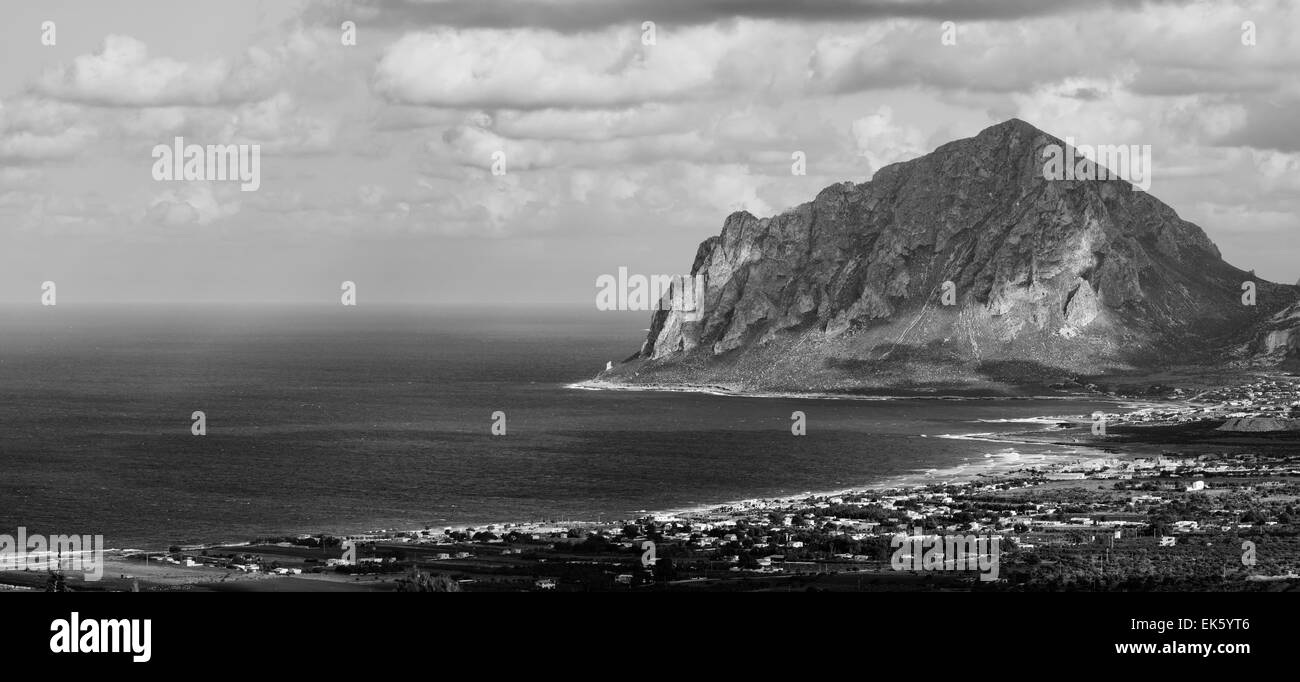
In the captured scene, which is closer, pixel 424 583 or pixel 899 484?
pixel 424 583

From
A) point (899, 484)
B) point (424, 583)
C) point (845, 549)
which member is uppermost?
point (424, 583)

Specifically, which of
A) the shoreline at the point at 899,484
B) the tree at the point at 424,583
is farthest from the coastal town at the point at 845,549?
the shoreline at the point at 899,484

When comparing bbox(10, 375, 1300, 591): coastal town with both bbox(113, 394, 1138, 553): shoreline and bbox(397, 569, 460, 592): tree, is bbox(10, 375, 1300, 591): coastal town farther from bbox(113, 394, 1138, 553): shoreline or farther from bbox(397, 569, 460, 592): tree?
bbox(113, 394, 1138, 553): shoreline

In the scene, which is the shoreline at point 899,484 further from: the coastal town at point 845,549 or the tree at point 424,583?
the tree at point 424,583

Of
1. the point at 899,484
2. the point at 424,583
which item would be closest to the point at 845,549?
the point at 424,583

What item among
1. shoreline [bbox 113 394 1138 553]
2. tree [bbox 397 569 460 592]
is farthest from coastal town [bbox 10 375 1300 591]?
shoreline [bbox 113 394 1138 553]

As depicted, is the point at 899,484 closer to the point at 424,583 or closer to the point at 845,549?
the point at 845,549
